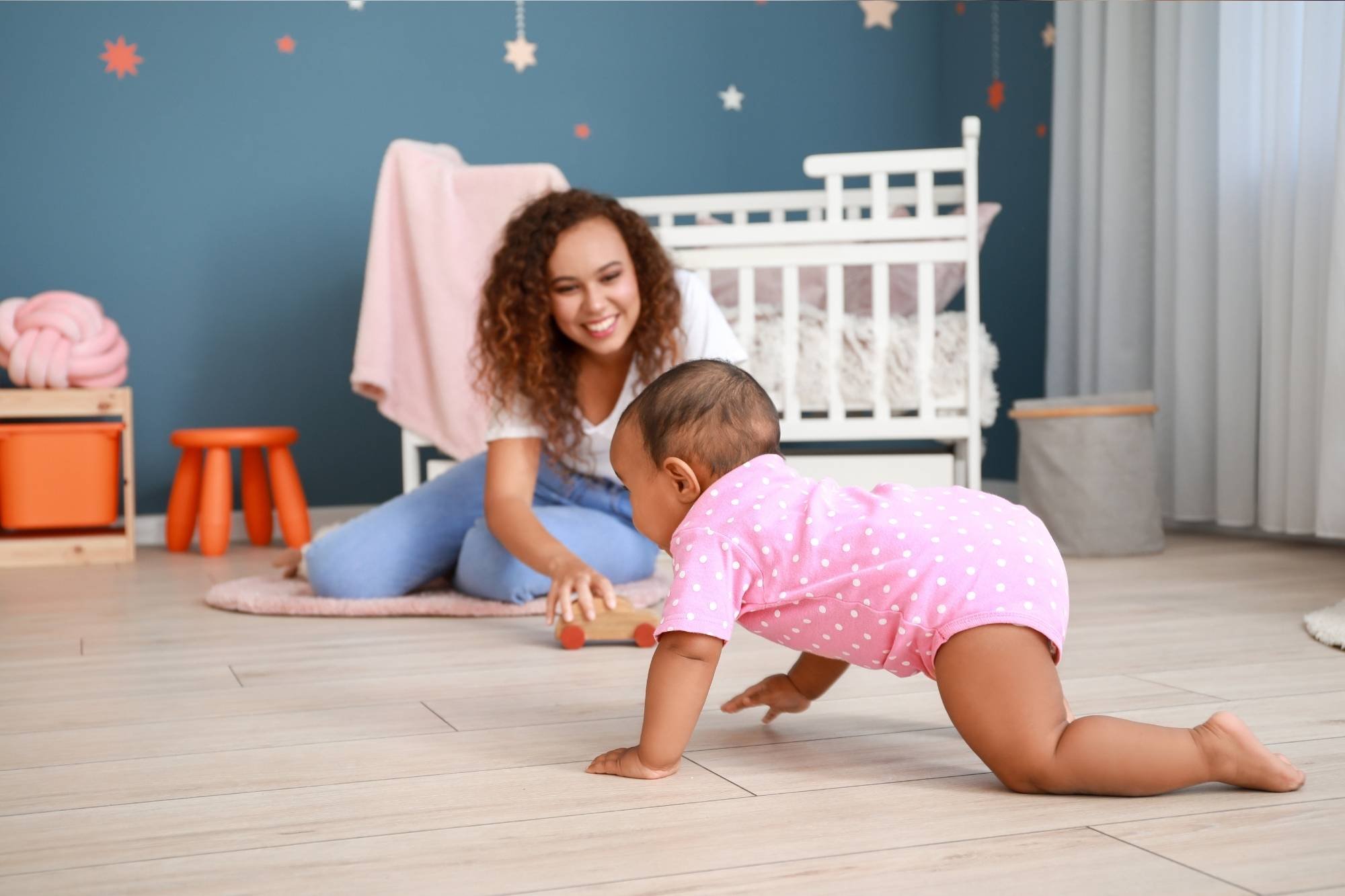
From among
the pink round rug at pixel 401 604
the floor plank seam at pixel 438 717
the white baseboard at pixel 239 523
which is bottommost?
the white baseboard at pixel 239 523

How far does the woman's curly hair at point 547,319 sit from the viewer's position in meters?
1.66

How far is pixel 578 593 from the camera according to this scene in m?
1.33

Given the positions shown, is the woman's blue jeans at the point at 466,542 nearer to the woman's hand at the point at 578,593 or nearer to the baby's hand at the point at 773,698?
the woman's hand at the point at 578,593

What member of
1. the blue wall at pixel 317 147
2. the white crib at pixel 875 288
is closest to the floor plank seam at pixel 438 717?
the white crib at pixel 875 288

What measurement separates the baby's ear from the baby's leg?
0.71ft

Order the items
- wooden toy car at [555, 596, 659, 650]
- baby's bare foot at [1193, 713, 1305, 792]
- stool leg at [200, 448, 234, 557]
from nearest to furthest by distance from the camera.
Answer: baby's bare foot at [1193, 713, 1305, 792], wooden toy car at [555, 596, 659, 650], stool leg at [200, 448, 234, 557]

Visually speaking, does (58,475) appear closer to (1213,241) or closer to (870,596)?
(870,596)

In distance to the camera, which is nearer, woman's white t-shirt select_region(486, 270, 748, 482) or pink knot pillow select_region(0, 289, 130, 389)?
woman's white t-shirt select_region(486, 270, 748, 482)

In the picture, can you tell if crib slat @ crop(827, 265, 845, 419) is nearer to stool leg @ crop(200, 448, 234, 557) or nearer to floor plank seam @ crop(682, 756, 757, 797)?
stool leg @ crop(200, 448, 234, 557)

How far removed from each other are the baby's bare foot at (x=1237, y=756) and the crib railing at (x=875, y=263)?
1.55 m

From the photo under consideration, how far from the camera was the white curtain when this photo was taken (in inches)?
87.0

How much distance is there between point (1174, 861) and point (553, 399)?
1.10 meters

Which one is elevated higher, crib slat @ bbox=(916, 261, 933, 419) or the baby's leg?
crib slat @ bbox=(916, 261, 933, 419)

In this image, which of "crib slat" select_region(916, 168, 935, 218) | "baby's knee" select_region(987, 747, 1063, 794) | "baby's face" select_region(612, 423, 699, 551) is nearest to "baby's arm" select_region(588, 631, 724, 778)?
"baby's face" select_region(612, 423, 699, 551)
